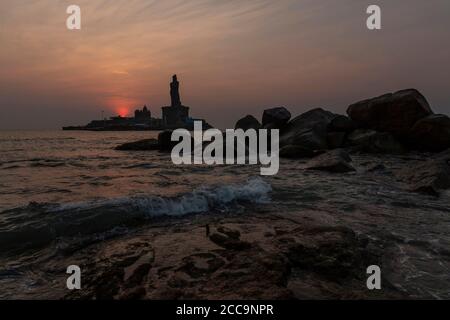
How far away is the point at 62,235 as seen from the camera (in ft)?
18.0

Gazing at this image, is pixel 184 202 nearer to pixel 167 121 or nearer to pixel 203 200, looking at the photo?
pixel 203 200

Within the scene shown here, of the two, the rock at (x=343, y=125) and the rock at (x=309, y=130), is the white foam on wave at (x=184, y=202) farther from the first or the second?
the rock at (x=343, y=125)

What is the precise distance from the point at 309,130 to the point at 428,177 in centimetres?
1421

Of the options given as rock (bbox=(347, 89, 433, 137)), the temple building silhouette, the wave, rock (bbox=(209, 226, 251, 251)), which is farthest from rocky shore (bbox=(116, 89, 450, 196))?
the temple building silhouette

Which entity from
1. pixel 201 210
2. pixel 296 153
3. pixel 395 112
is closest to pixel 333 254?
pixel 201 210

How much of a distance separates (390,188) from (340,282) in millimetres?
7367

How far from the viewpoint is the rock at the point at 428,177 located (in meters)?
9.23

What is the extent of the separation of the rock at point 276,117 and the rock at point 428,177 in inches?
643

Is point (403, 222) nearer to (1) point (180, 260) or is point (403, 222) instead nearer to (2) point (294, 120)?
(1) point (180, 260)

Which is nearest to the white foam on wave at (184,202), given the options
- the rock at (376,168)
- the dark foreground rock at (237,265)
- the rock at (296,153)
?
the dark foreground rock at (237,265)

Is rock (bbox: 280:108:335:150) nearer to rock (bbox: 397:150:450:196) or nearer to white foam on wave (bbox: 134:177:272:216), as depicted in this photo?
rock (bbox: 397:150:450:196)

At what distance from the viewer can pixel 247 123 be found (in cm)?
3534
